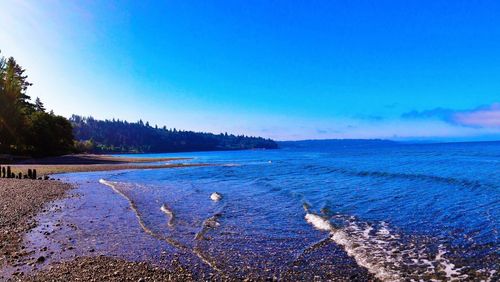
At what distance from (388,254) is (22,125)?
70289mm

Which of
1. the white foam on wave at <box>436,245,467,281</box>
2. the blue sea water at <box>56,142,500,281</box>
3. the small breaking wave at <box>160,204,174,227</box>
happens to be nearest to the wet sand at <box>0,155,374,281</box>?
the blue sea water at <box>56,142,500,281</box>

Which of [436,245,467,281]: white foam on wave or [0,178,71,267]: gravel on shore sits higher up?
[0,178,71,267]: gravel on shore

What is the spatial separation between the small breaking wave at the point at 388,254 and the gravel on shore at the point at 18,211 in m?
10.3

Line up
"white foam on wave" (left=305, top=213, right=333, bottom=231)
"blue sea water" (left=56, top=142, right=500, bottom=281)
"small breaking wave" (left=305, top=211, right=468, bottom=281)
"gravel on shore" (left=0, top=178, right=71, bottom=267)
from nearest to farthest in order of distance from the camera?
"small breaking wave" (left=305, top=211, right=468, bottom=281), "blue sea water" (left=56, top=142, right=500, bottom=281), "gravel on shore" (left=0, top=178, right=71, bottom=267), "white foam on wave" (left=305, top=213, right=333, bottom=231)

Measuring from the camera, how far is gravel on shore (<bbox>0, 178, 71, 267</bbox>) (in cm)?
1139

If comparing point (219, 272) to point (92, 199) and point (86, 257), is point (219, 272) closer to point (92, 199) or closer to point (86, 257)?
point (86, 257)

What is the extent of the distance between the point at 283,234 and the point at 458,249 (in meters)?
5.99

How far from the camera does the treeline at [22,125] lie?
205ft

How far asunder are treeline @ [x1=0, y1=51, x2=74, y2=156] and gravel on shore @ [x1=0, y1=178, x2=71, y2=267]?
4226 centimetres

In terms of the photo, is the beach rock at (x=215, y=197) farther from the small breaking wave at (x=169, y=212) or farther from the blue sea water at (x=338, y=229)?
the small breaking wave at (x=169, y=212)

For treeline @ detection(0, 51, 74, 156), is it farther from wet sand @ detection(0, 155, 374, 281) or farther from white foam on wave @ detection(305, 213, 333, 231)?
white foam on wave @ detection(305, 213, 333, 231)

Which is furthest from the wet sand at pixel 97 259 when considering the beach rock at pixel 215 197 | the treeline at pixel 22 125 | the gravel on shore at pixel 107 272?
the treeline at pixel 22 125

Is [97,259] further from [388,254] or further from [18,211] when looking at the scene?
[18,211]

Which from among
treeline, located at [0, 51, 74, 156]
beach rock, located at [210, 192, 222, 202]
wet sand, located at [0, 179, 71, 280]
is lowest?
beach rock, located at [210, 192, 222, 202]
